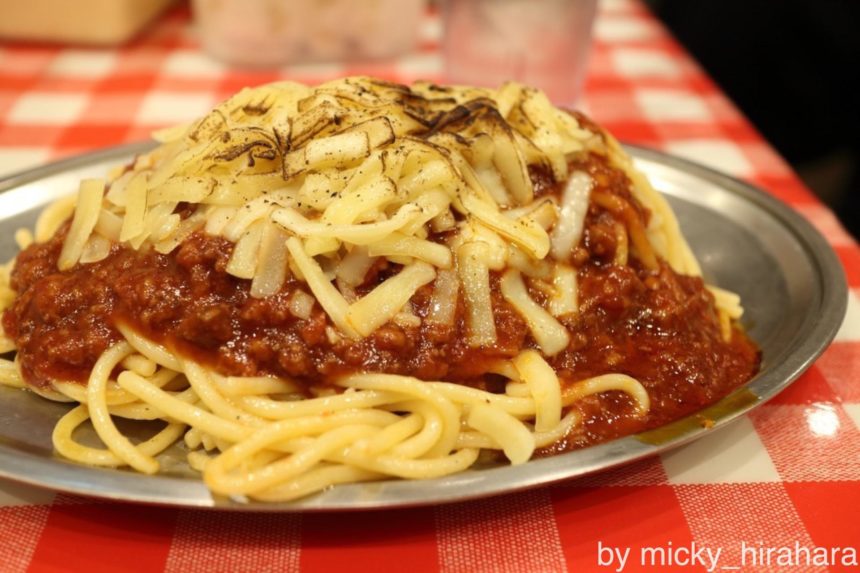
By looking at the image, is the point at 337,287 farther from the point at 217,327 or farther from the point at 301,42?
the point at 301,42

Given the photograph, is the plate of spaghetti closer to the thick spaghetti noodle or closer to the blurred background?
the thick spaghetti noodle

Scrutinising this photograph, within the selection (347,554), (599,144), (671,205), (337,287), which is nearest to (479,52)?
(671,205)

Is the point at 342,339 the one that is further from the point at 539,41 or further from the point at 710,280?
the point at 539,41

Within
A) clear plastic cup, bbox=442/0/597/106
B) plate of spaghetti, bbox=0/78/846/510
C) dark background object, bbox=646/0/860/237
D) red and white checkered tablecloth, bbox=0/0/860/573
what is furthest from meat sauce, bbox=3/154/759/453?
dark background object, bbox=646/0/860/237

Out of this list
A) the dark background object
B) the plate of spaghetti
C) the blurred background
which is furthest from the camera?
the dark background object

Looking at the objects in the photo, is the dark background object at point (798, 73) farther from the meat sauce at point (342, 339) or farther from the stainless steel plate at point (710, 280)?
the meat sauce at point (342, 339)
